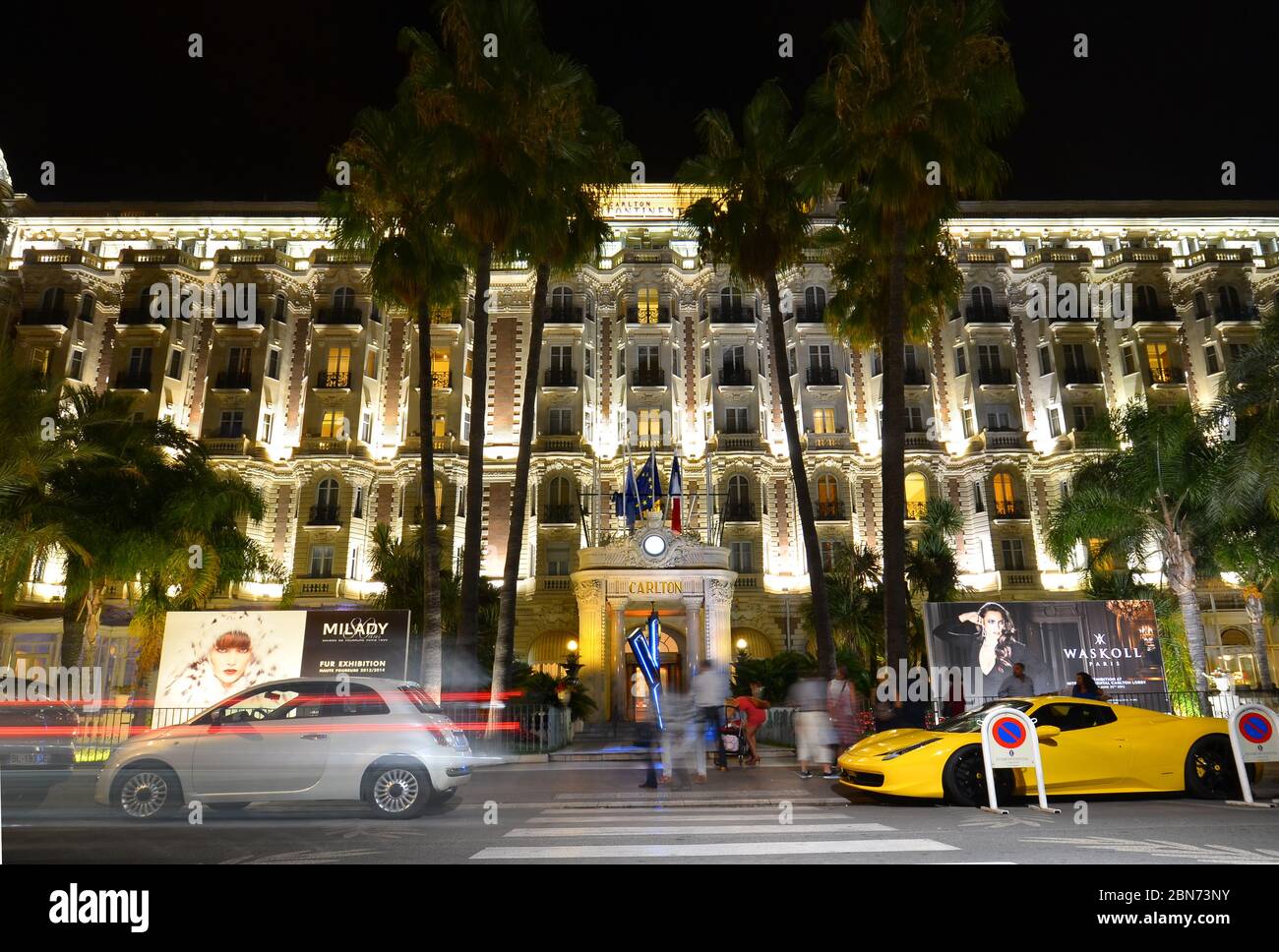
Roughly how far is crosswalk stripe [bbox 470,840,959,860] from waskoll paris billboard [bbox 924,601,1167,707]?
11.0 m

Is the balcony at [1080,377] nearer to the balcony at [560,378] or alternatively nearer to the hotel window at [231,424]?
the balcony at [560,378]

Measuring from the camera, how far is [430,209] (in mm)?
19547

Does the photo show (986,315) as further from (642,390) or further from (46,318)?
(46,318)

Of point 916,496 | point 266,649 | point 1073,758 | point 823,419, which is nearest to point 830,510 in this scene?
point 916,496

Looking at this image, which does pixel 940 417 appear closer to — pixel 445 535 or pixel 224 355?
pixel 445 535

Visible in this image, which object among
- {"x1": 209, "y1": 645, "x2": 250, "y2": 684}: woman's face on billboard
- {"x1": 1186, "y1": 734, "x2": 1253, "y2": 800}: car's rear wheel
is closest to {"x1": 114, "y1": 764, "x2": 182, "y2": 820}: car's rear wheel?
{"x1": 209, "y1": 645, "x2": 250, "y2": 684}: woman's face on billboard

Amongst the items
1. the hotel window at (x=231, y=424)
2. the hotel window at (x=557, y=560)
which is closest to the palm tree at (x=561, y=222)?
the hotel window at (x=557, y=560)

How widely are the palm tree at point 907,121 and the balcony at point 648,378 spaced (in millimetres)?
24173

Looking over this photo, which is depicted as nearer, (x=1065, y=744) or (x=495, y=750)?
(x=1065, y=744)

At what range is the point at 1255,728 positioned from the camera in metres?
10.0

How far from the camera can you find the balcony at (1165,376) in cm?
4038
